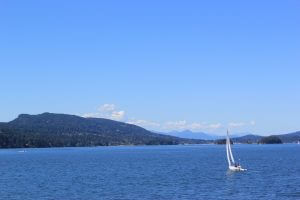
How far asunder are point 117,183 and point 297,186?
26718 mm

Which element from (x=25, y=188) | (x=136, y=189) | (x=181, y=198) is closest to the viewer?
(x=181, y=198)

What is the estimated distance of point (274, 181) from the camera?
86.5 metres

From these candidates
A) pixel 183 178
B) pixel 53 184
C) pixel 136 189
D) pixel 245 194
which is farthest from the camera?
pixel 183 178

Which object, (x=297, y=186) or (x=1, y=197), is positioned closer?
(x=1, y=197)

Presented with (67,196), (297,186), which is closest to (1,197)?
(67,196)

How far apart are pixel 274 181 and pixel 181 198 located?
1032 inches

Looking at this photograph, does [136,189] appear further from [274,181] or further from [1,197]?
[274,181]

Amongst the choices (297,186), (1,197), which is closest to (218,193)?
(297,186)

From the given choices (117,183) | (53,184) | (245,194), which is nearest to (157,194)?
(245,194)

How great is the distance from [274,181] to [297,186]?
9.40m

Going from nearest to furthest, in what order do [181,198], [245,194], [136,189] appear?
[181,198] < [245,194] < [136,189]

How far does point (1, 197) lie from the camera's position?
2724 inches

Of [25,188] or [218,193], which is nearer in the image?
[218,193]

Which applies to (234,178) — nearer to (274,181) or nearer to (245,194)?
(274,181)
